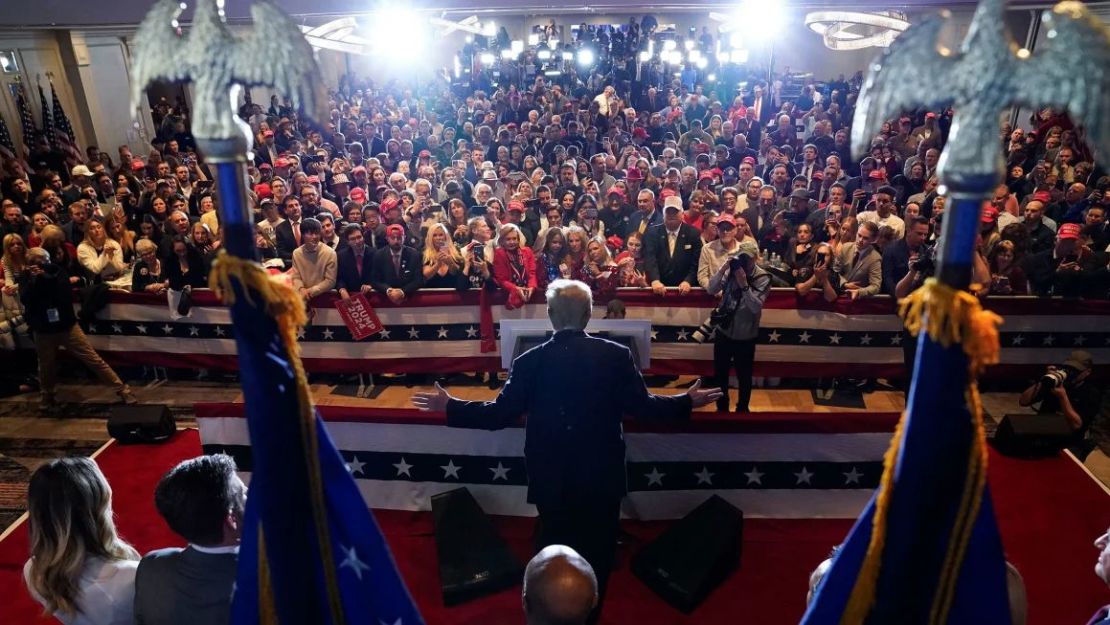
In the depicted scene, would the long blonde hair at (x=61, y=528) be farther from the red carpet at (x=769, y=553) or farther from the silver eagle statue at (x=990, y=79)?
the silver eagle statue at (x=990, y=79)

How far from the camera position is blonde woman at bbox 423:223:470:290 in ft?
22.9

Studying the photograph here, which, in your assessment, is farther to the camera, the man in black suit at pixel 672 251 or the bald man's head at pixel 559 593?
the man in black suit at pixel 672 251

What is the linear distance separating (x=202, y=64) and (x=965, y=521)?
2.27m

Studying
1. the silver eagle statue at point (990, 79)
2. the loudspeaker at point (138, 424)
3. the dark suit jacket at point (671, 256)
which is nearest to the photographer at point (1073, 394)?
the dark suit jacket at point (671, 256)

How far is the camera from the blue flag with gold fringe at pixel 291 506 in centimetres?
178

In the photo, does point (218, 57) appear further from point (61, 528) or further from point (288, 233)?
point (288, 233)

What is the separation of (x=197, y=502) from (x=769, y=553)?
132 inches

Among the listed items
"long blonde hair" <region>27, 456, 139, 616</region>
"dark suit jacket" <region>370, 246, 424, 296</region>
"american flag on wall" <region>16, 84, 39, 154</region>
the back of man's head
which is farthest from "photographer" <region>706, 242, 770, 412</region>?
"american flag on wall" <region>16, 84, 39, 154</region>

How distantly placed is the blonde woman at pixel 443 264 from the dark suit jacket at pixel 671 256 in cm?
199

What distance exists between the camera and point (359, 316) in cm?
698

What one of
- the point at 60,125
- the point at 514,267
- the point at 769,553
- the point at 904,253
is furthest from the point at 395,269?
the point at 60,125

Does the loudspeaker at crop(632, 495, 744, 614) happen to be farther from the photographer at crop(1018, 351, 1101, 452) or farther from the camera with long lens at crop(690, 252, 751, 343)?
the photographer at crop(1018, 351, 1101, 452)

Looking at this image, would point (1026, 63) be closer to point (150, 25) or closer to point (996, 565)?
point (996, 565)

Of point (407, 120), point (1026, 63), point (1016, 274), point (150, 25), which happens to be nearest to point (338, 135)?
point (407, 120)
